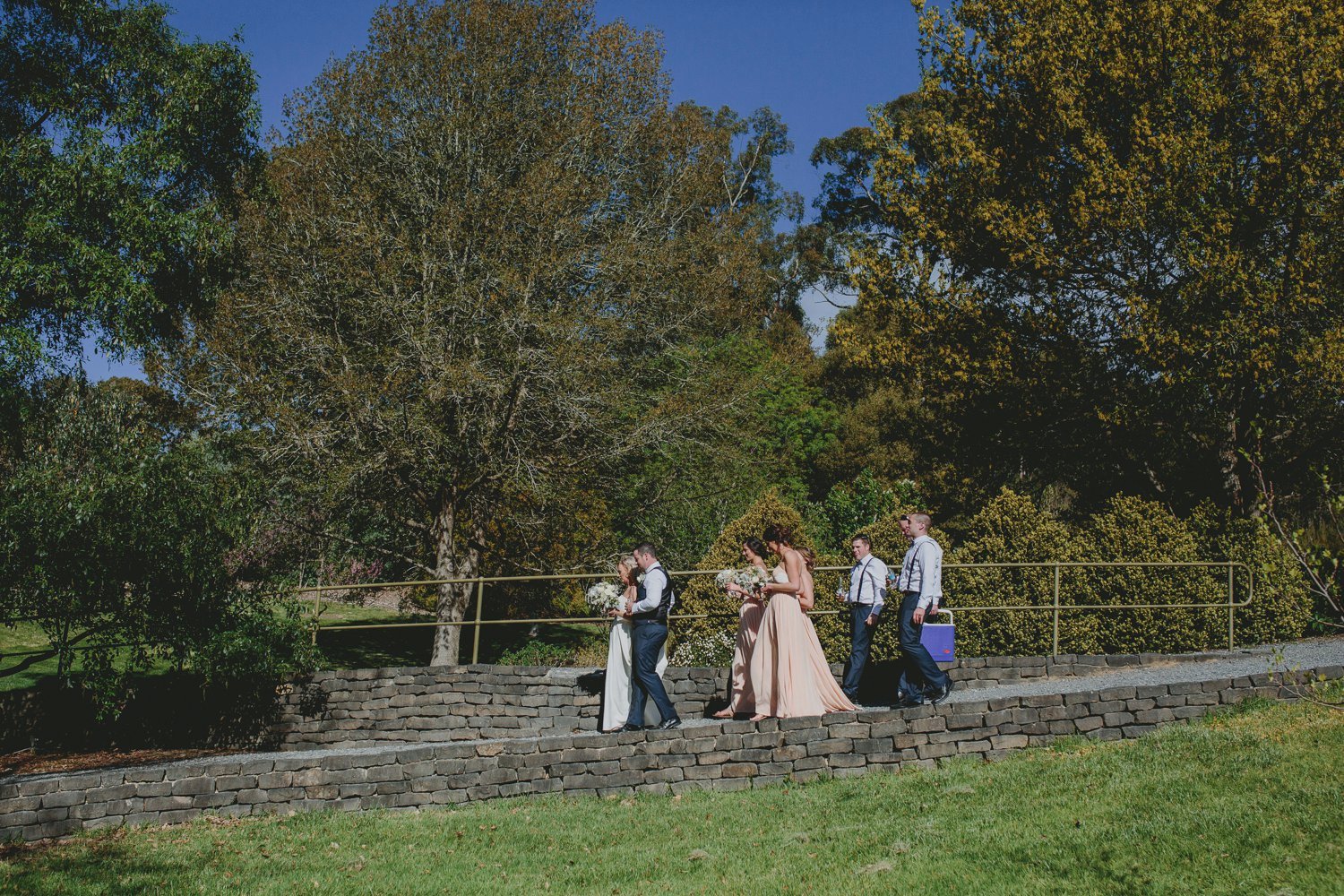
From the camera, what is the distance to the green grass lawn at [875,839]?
6.15 meters

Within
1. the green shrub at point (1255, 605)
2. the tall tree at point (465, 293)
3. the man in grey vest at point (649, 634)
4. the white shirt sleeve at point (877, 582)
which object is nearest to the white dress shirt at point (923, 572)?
the white shirt sleeve at point (877, 582)

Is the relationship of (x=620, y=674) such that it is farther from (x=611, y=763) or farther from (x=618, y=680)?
(x=611, y=763)

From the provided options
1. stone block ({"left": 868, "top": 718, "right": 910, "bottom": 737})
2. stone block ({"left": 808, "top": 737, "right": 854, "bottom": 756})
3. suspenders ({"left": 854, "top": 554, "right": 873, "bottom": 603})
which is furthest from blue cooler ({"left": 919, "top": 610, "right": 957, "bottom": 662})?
stone block ({"left": 808, "top": 737, "right": 854, "bottom": 756})

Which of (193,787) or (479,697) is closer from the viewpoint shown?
(193,787)

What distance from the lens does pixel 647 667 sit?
9.97 meters

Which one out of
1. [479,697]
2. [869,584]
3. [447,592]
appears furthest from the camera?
[447,592]

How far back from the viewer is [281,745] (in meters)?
13.6

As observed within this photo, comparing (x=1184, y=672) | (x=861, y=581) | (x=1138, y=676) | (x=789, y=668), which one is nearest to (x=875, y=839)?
(x=789, y=668)

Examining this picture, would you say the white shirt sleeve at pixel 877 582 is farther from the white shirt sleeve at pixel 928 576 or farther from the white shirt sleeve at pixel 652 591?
the white shirt sleeve at pixel 652 591

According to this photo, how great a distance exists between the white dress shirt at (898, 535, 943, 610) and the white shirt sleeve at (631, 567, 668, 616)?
212cm

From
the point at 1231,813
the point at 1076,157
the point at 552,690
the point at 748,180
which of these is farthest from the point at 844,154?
the point at 1231,813

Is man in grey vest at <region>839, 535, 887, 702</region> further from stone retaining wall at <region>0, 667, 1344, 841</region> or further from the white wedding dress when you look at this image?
the white wedding dress

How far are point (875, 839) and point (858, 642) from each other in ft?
11.1

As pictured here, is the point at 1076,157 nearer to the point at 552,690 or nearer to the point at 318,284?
the point at 552,690
